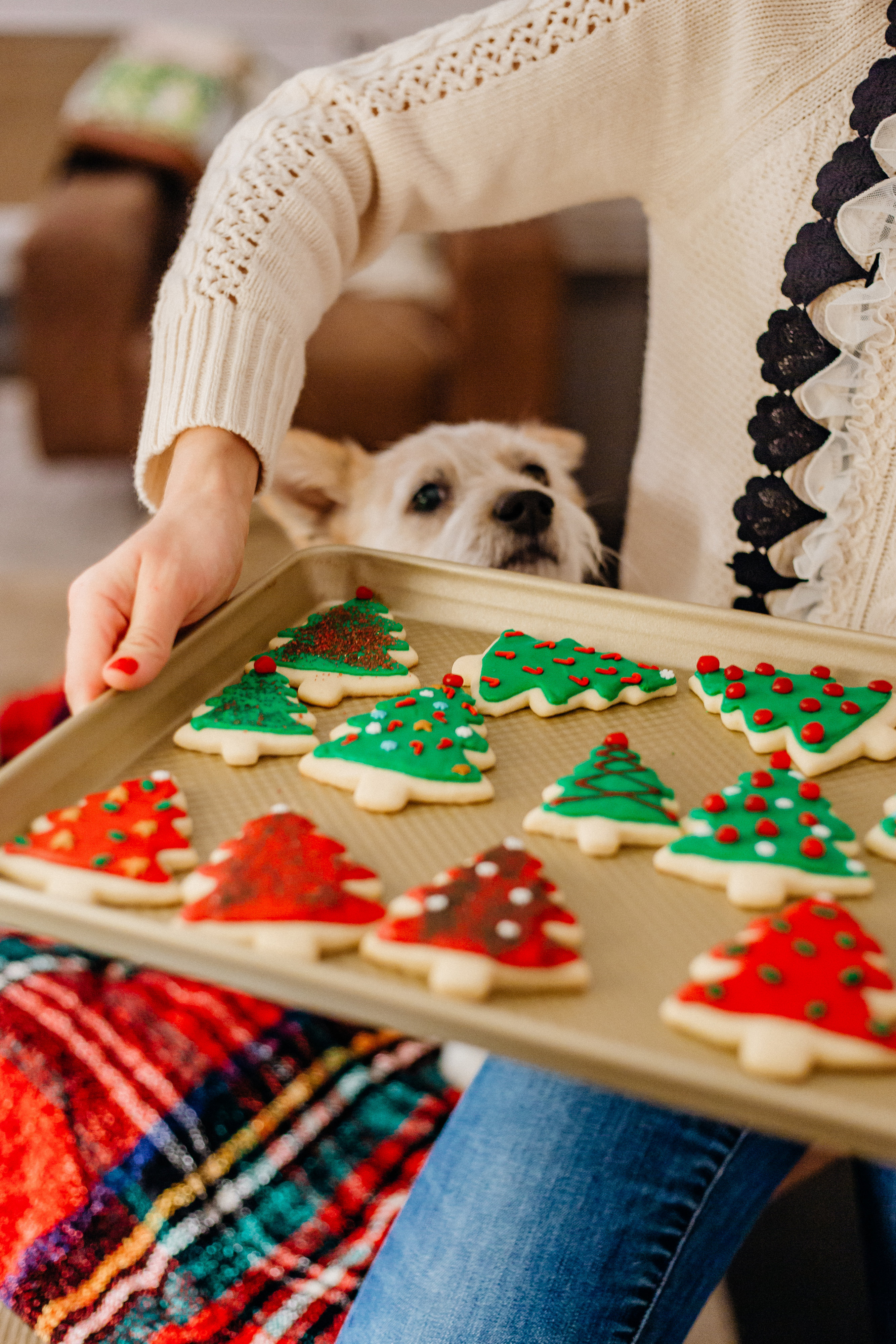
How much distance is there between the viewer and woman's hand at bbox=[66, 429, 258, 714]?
0.78m

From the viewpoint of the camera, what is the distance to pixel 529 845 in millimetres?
729

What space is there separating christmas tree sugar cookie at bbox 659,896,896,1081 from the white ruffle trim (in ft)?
1.34

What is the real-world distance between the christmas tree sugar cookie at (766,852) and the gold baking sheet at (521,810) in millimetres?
14

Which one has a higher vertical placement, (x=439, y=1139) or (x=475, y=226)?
(x=475, y=226)

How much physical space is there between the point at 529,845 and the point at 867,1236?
58 centimetres

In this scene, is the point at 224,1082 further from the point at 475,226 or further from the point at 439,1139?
the point at 475,226

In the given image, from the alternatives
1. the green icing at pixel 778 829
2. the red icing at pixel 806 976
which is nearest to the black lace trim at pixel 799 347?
the green icing at pixel 778 829

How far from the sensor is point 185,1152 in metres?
0.93

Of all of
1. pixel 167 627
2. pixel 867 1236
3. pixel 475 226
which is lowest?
pixel 867 1236

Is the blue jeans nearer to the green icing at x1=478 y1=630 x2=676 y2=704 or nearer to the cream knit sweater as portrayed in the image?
the green icing at x1=478 y1=630 x2=676 y2=704

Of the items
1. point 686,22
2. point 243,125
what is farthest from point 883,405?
point 243,125

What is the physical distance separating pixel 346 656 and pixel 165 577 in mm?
175

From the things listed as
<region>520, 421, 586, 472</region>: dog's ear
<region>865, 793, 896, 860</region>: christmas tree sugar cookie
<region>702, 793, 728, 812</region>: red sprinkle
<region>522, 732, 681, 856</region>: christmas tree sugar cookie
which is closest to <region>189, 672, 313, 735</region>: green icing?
<region>522, 732, 681, 856</region>: christmas tree sugar cookie

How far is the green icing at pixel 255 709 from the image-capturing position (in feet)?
2.66
